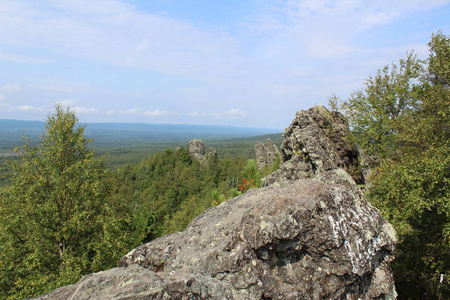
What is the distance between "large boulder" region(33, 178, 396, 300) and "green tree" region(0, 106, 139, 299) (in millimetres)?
10581

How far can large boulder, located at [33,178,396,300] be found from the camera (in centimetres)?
502

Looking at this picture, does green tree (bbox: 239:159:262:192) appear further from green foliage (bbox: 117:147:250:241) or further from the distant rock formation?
the distant rock formation

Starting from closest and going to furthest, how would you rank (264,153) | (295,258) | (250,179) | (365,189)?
1. (295,258)
2. (365,189)
3. (250,179)
4. (264,153)

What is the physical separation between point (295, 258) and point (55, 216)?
612 inches

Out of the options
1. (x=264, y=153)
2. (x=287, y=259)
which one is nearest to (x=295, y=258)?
(x=287, y=259)

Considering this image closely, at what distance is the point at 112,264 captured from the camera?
16.3 meters

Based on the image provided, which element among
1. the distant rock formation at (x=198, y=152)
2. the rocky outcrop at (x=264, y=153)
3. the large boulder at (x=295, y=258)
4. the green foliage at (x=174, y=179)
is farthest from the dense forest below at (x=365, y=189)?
the distant rock formation at (x=198, y=152)

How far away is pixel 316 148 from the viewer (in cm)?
1359

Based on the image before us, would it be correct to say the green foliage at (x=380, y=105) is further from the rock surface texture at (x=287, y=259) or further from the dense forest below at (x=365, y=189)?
the rock surface texture at (x=287, y=259)

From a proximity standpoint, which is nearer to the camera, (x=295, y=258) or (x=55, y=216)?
(x=295, y=258)

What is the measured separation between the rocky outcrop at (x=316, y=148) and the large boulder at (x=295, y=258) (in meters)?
7.44

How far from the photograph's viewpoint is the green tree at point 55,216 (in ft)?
46.3

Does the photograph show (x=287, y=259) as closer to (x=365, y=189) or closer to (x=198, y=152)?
(x=365, y=189)

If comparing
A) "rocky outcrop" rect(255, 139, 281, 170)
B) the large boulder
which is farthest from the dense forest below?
"rocky outcrop" rect(255, 139, 281, 170)
